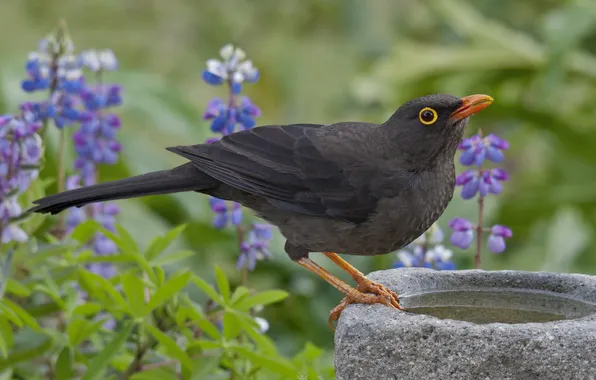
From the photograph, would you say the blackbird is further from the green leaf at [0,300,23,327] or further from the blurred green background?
the blurred green background

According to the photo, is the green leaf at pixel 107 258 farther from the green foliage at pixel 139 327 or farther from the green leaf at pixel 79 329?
the green leaf at pixel 79 329

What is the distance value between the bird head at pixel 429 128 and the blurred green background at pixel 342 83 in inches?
78.1

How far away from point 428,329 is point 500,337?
153 millimetres

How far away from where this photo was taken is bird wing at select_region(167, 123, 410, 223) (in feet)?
8.90

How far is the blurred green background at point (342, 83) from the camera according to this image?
195 inches

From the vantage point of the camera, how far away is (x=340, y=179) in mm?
2754

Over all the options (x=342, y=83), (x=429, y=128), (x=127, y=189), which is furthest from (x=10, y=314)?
(x=342, y=83)

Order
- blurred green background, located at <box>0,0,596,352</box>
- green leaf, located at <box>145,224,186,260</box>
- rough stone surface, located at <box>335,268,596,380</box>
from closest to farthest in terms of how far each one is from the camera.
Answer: rough stone surface, located at <box>335,268,596,380</box> → green leaf, located at <box>145,224,186,260</box> → blurred green background, located at <box>0,0,596,352</box>

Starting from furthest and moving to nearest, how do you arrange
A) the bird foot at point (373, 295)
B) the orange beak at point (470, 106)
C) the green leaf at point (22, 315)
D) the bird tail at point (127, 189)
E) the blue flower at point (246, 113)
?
1. the blue flower at point (246, 113)
2. the green leaf at point (22, 315)
3. the bird tail at point (127, 189)
4. the orange beak at point (470, 106)
5. the bird foot at point (373, 295)

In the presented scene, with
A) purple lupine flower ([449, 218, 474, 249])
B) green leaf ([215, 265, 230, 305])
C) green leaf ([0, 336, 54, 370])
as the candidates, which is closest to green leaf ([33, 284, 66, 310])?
green leaf ([0, 336, 54, 370])

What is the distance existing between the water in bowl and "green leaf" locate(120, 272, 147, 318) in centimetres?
79

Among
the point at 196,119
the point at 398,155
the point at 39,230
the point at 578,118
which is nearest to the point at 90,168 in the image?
the point at 39,230

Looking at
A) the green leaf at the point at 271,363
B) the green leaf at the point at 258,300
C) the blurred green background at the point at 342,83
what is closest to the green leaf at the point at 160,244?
the green leaf at the point at 258,300

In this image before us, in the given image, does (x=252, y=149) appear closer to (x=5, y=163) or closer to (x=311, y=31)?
(x=5, y=163)
